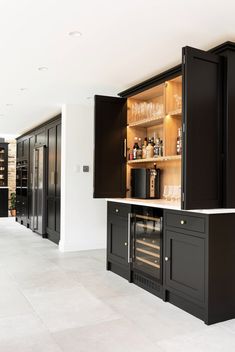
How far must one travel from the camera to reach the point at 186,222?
3424mm

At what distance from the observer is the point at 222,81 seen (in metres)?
3.41

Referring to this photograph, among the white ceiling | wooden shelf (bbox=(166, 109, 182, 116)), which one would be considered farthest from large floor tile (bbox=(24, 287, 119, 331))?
the white ceiling

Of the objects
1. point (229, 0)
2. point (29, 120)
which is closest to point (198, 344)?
point (229, 0)

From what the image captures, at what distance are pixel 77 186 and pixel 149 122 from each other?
212 cm

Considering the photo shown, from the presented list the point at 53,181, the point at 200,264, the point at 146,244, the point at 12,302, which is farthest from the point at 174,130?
the point at 53,181

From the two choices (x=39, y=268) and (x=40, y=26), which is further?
(x=39, y=268)

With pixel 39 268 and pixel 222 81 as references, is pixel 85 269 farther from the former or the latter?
pixel 222 81

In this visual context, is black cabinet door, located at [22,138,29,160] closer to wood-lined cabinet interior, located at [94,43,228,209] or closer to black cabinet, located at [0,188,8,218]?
black cabinet, located at [0,188,8,218]

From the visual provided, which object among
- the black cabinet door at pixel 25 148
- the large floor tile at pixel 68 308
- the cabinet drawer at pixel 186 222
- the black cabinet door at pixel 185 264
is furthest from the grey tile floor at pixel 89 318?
the black cabinet door at pixel 25 148

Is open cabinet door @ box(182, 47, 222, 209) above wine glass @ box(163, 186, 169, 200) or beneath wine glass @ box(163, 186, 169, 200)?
above

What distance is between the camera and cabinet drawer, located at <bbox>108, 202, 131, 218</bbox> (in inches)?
179

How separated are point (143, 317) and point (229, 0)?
2.69m

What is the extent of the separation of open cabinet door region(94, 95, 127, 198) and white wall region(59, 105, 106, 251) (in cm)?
145

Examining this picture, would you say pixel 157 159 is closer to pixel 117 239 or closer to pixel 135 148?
pixel 135 148
